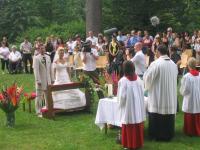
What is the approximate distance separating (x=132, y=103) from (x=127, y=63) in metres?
0.82

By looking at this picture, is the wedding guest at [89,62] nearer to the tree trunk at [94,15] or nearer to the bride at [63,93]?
the bride at [63,93]

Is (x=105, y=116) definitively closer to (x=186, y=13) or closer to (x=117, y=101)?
(x=117, y=101)

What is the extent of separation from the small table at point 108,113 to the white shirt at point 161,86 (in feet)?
2.54

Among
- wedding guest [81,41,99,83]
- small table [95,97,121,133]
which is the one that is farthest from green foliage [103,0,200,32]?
small table [95,97,121,133]

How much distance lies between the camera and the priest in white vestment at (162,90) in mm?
10773

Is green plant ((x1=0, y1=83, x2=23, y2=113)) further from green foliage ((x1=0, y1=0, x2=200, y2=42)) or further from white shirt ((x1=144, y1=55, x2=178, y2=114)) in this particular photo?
green foliage ((x1=0, y1=0, x2=200, y2=42))

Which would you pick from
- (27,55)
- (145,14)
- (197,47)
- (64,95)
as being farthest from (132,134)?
(145,14)

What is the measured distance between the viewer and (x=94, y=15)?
29.6 m

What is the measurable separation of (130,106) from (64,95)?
456 cm

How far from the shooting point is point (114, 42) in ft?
71.5

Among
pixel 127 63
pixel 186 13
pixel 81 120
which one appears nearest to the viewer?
pixel 127 63

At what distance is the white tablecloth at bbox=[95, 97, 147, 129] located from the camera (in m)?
11.0

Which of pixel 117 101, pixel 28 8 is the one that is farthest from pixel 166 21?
pixel 117 101

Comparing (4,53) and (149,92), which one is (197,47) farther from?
(149,92)
